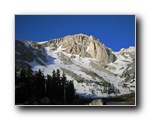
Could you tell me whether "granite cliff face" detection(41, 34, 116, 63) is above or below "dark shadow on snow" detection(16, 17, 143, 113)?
above

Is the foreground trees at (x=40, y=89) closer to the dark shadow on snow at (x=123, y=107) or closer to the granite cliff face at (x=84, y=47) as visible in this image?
the dark shadow on snow at (x=123, y=107)

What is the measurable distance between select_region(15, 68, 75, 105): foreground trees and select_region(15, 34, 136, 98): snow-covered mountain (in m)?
0.07

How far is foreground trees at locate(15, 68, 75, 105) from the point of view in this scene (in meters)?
2.80

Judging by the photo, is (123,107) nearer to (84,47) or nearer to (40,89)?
(84,47)

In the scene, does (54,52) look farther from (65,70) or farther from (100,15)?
(100,15)

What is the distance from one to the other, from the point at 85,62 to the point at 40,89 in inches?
22.7

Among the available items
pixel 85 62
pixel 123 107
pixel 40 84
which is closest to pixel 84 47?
pixel 85 62

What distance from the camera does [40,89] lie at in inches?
110

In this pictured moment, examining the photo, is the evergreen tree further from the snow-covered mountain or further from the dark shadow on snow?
the dark shadow on snow

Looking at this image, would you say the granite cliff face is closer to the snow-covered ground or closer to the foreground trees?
the snow-covered ground

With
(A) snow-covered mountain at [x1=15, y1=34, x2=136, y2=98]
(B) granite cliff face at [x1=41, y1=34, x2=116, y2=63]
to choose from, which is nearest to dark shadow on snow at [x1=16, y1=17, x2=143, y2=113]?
(A) snow-covered mountain at [x1=15, y1=34, x2=136, y2=98]

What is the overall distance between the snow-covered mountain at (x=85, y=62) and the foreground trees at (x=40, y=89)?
70 millimetres
